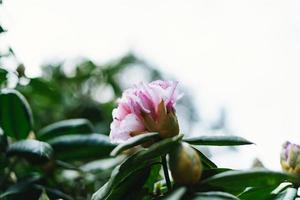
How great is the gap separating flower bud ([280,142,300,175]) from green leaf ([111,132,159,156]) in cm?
29

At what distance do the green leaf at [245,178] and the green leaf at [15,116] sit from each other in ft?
2.03

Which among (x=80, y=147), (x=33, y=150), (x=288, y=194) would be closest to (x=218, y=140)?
(x=288, y=194)

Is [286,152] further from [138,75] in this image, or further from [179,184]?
[138,75]

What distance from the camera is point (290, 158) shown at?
1.02 meters

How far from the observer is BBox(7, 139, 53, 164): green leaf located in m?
1.13

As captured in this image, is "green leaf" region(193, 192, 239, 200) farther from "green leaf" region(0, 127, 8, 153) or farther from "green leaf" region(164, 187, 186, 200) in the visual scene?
"green leaf" region(0, 127, 8, 153)

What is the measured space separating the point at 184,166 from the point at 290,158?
0.30 m

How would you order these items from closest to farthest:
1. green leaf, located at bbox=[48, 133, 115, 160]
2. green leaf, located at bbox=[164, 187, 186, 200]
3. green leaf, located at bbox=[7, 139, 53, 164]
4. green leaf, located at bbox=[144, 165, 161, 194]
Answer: green leaf, located at bbox=[164, 187, 186, 200] < green leaf, located at bbox=[144, 165, 161, 194] < green leaf, located at bbox=[7, 139, 53, 164] < green leaf, located at bbox=[48, 133, 115, 160]

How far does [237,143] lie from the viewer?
862mm

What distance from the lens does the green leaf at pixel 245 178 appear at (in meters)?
0.79

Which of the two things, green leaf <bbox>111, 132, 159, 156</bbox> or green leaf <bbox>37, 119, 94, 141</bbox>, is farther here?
green leaf <bbox>37, 119, 94, 141</bbox>

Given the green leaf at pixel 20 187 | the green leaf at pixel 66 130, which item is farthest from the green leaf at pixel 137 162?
the green leaf at pixel 66 130

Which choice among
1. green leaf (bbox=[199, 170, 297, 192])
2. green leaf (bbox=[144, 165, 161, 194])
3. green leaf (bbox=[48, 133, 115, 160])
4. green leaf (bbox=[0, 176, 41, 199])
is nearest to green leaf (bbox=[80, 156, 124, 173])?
green leaf (bbox=[48, 133, 115, 160])

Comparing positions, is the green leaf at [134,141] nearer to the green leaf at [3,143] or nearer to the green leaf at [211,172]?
the green leaf at [211,172]
